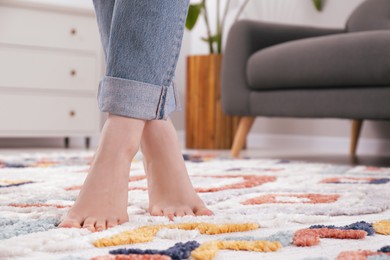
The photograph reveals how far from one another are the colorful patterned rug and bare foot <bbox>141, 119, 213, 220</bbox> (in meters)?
0.04

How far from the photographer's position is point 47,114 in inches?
126

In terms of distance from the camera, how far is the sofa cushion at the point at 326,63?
1.85 metres

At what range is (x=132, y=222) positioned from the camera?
0.83 m

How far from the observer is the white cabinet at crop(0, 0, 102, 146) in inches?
121

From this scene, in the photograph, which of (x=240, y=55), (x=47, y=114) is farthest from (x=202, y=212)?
(x=47, y=114)

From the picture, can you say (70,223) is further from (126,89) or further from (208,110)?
(208,110)

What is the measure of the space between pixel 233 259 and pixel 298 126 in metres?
2.91

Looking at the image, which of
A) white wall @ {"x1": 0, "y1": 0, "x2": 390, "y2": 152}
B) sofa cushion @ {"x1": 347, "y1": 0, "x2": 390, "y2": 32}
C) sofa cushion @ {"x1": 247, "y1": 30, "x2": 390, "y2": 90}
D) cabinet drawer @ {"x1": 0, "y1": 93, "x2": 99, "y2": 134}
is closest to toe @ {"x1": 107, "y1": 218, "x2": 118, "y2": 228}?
sofa cushion @ {"x1": 247, "y1": 30, "x2": 390, "y2": 90}

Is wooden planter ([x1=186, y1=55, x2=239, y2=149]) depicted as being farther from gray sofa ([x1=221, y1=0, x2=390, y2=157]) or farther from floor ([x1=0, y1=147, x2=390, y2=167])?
gray sofa ([x1=221, y1=0, x2=390, y2=157])

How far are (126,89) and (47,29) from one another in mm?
2498

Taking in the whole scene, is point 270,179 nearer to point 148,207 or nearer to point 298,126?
point 148,207

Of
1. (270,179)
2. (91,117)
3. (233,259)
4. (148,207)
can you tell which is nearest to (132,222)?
(148,207)

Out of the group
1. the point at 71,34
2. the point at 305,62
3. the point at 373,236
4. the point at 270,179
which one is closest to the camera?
the point at 373,236

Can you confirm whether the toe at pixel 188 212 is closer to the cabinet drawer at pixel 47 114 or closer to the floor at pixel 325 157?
the floor at pixel 325 157
